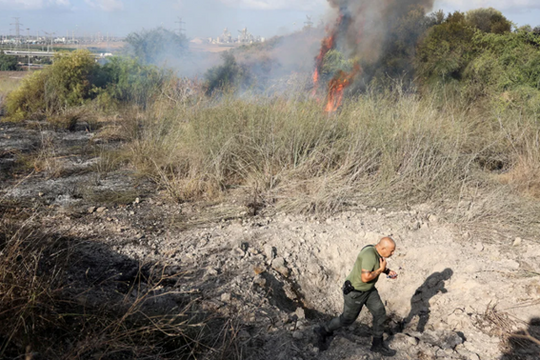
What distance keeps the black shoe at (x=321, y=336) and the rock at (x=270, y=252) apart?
117 cm

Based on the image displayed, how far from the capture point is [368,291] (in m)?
3.22

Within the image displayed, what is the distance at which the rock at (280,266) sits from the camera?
4.22 m

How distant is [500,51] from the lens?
8.73 m

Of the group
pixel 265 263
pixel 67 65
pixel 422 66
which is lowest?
pixel 265 263

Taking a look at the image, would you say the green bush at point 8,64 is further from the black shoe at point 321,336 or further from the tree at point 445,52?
the black shoe at point 321,336

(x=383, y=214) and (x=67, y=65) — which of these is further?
(x=67, y=65)

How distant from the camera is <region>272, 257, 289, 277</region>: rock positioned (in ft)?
13.9

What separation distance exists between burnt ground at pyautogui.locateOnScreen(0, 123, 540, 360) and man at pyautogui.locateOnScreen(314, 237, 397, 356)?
11 centimetres

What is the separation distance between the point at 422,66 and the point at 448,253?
28.0 ft

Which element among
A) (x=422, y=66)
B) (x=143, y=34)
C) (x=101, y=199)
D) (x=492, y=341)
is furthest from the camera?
(x=143, y=34)

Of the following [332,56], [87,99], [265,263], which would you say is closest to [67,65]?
[87,99]

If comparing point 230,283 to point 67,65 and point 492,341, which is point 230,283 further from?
point 67,65

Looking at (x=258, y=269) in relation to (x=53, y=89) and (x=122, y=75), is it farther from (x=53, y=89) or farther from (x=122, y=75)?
(x=122, y=75)

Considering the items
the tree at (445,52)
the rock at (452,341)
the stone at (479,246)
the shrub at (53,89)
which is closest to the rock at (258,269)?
the rock at (452,341)
